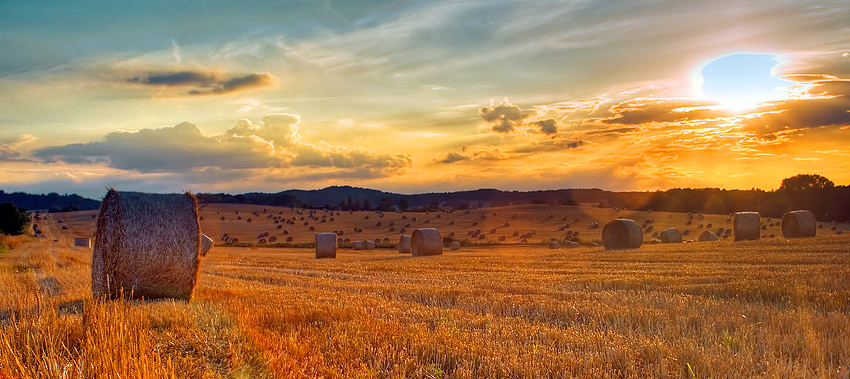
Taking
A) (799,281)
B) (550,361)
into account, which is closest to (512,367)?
(550,361)

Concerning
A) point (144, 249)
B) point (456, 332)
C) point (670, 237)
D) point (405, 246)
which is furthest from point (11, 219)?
point (456, 332)

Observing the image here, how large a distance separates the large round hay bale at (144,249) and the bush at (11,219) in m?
42.2

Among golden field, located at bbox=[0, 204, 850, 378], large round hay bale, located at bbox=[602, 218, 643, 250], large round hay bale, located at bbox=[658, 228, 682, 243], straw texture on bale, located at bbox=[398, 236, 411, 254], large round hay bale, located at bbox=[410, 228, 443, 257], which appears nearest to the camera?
A: golden field, located at bbox=[0, 204, 850, 378]

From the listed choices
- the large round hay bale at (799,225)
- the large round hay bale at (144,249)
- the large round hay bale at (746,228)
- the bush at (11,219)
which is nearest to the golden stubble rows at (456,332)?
the large round hay bale at (144,249)

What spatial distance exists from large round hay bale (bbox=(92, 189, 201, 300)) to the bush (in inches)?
1660

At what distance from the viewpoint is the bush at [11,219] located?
157 feet

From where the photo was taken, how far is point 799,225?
31.7 metres

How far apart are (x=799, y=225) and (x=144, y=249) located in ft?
101

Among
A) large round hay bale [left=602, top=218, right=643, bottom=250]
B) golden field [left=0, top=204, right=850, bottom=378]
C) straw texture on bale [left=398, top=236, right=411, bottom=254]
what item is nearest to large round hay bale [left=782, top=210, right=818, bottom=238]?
large round hay bale [left=602, top=218, right=643, bottom=250]

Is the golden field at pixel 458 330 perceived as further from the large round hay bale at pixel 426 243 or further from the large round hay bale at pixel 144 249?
the large round hay bale at pixel 426 243

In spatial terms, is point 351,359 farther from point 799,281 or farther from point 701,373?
point 799,281

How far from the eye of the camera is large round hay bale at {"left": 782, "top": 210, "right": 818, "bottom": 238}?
31.7 meters

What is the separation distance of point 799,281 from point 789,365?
7250mm

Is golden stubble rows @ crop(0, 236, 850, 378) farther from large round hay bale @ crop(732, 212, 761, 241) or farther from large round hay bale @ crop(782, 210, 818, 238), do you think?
large round hay bale @ crop(782, 210, 818, 238)
